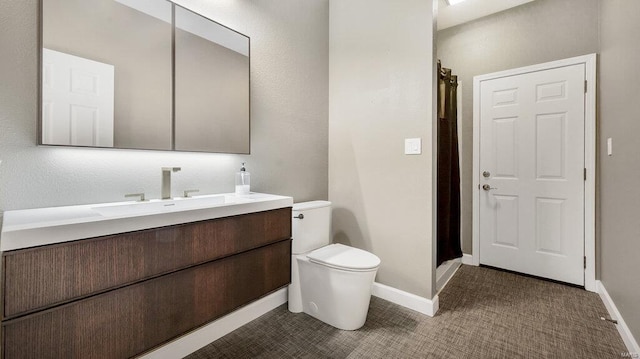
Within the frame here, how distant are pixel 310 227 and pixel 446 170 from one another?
5.07ft

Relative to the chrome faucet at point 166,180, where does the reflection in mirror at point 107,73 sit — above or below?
above

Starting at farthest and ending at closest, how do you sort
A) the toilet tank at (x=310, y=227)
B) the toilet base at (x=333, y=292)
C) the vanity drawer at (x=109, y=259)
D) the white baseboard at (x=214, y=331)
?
the toilet tank at (x=310, y=227), the toilet base at (x=333, y=292), the white baseboard at (x=214, y=331), the vanity drawer at (x=109, y=259)

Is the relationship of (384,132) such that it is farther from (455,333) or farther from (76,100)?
(76,100)

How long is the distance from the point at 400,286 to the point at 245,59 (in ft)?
6.89

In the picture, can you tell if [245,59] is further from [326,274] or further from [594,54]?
[594,54]

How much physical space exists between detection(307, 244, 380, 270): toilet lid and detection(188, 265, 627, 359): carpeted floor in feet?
1.51

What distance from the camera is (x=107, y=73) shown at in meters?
1.36

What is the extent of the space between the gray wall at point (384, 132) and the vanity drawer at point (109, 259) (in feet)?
3.83

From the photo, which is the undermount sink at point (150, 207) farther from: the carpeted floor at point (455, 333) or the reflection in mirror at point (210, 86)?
the carpeted floor at point (455, 333)

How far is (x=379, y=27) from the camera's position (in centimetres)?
225

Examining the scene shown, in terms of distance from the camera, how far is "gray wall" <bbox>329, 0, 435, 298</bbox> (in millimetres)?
2029

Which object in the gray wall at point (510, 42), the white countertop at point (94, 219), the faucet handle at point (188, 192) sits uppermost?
the gray wall at point (510, 42)

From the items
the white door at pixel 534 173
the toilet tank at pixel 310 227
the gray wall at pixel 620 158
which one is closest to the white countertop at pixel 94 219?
the toilet tank at pixel 310 227

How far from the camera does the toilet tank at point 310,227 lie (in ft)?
6.49
